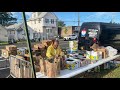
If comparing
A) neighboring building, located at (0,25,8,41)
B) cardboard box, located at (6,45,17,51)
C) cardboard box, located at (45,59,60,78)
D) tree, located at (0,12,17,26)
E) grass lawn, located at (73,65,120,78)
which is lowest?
grass lawn, located at (73,65,120,78)

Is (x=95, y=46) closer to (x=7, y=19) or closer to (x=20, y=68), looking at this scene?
(x=20, y=68)

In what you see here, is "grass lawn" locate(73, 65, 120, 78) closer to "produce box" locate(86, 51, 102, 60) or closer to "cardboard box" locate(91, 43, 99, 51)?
"produce box" locate(86, 51, 102, 60)

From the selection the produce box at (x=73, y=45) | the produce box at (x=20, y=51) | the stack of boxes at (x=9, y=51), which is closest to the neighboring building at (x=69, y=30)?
the produce box at (x=73, y=45)

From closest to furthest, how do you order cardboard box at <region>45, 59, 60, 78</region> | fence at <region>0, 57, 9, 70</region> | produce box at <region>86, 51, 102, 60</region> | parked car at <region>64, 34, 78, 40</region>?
fence at <region>0, 57, 9, 70</region> → cardboard box at <region>45, 59, 60, 78</region> → parked car at <region>64, 34, 78, 40</region> → produce box at <region>86, 51, 102, 60</region>

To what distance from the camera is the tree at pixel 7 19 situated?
100 inches

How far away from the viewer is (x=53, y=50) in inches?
103

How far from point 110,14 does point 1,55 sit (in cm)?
167

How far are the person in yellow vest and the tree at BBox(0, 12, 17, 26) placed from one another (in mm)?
629

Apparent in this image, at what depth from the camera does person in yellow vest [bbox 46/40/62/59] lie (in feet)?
8.49

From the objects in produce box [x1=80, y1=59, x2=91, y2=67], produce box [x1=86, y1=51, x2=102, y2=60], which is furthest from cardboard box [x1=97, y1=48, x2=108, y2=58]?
produce box [x1=80, y1=59, x2=91, y2=67]

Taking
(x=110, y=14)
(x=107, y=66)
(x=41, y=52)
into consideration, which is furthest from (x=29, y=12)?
(x=107, y=66)

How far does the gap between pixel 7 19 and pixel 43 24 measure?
0.55 m

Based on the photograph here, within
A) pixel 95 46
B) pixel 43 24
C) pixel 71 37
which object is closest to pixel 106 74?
pixel 95 46
